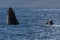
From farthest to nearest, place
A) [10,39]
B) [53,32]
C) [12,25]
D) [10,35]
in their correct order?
[12,25], [53,32], [10,35], [10,39]

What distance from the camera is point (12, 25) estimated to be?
2279 inches

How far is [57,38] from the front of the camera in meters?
46.2

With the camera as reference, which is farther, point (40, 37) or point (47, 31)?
point (47, 31)

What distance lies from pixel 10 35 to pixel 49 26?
394 inches

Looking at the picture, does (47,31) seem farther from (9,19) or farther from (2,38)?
(2,38)

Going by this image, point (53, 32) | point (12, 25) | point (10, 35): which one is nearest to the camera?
point (10, 35)

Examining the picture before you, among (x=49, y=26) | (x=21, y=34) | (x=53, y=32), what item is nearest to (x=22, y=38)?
(x=21, y=34)

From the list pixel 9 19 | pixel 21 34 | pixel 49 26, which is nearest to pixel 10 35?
pixel 21 34

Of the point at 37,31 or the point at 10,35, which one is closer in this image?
the point at 10,35

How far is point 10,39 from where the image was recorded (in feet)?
151

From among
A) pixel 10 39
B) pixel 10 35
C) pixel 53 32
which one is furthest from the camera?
pixel 53 32

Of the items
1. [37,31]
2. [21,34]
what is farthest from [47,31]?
[21,34]

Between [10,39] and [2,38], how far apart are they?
1.38 metres

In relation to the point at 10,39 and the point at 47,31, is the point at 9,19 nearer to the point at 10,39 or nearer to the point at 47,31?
the point at 47,31
